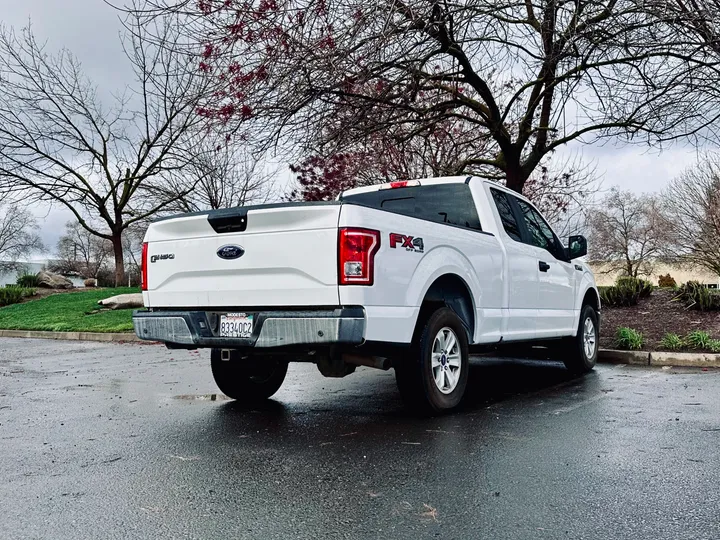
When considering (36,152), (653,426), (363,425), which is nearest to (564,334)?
(653,426)

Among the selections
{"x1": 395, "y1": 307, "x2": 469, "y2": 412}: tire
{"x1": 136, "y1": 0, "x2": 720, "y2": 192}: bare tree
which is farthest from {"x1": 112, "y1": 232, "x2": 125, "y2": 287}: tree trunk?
{"x1": 395, "y1": 307, "x2": 469, "y2": 412}: tire

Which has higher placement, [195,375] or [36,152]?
[36,152]

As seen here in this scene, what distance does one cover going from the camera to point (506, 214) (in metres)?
7.31

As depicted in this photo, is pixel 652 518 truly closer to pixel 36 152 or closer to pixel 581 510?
pixel 581 510

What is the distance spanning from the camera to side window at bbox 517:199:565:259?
781 centimetres

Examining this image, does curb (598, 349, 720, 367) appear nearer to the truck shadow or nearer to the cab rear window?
the truck shadow

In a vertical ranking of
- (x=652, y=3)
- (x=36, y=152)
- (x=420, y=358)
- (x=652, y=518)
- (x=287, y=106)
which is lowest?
(x=652, y=518)

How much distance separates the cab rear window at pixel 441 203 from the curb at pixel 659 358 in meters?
4.42

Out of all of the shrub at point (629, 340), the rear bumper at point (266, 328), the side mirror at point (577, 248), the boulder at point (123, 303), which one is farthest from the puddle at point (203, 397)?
the boulder at point (123, 303)

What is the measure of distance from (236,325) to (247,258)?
532mm

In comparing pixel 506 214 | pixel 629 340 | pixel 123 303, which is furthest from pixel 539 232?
pixel 123 303

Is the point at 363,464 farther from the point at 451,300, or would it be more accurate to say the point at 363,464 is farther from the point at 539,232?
the point at 539,232

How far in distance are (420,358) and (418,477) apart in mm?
1590

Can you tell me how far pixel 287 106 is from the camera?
9617 millimetres
